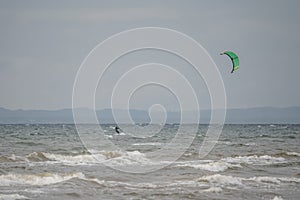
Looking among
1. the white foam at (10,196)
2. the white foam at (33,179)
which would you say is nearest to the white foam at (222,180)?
the white foam at (33,179)

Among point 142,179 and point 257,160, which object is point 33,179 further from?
point 257,160

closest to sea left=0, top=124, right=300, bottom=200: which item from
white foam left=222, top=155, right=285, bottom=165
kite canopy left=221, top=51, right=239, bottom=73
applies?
white foam left=222, top=155, right=285, bottom=165

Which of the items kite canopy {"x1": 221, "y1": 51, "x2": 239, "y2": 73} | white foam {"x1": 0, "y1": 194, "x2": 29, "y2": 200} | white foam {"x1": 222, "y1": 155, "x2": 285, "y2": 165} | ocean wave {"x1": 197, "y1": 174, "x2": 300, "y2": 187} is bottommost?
white foam {"x1": 0, "y1": 194, "x2": 29, "y2": 200}

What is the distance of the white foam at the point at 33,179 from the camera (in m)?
23.8

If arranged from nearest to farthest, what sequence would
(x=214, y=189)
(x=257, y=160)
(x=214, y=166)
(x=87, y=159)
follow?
(x=214, y=189) < (x=214, y=166) < (x=87, y=159) < (x=257, y=160)

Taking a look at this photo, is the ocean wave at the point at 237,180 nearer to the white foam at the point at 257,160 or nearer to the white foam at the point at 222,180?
the white foam at the point at 222,180

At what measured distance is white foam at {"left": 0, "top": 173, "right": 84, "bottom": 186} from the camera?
78.1 ft

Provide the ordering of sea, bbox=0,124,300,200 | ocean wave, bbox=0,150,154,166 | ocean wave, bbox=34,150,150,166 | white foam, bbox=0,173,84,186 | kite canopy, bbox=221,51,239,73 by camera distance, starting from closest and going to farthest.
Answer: sea, bbox=0,124,300,200, white foam, bbox=0,173,84,186, ocean wave, bbox=34,150,150,166, ocean wave, bbox=0,150,154,166, kite canopy, bbox=221,51,239,73

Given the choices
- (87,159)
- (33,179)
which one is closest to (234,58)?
(87,159)

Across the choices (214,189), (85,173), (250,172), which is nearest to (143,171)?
(85,173)

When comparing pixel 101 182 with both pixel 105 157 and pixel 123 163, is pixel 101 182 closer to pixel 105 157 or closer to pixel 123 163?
pixel 123 163

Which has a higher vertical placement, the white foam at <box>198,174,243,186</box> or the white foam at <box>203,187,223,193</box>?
the white foam at <box>198,174,243,186</box>

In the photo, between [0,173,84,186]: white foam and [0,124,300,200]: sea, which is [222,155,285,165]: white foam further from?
[0,173,84,186]: white foam

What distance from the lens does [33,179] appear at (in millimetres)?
24375
